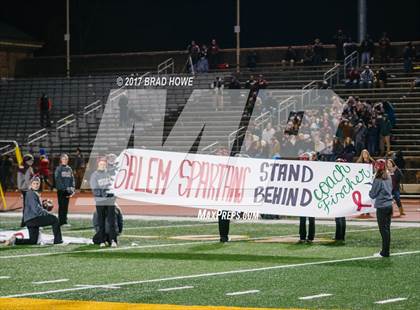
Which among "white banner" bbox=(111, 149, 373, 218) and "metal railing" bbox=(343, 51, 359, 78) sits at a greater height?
"metal railing" bbox=(343, 51, 359, 78)

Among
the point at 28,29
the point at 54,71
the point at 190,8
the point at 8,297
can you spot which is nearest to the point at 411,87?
the point at 190,8

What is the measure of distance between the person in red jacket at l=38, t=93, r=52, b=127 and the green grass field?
71.7ft

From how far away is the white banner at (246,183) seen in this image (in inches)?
832

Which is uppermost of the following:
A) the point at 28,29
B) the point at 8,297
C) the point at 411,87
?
the point at 28,29

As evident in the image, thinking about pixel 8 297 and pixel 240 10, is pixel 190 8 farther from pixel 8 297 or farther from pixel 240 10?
pixel 8 297

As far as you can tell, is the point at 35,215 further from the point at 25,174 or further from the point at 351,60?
the point at 351,60

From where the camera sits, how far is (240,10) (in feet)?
161

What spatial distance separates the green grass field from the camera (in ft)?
41.9

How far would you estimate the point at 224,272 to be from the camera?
15.3 metres

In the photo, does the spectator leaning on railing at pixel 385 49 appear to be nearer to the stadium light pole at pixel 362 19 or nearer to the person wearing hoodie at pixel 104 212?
the stadium light pole at pixel 362 19

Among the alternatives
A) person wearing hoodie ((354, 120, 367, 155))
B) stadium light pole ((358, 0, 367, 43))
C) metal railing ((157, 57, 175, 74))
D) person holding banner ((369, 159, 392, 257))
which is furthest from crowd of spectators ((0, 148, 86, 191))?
person holding banner ((369, 159, 392, 257))

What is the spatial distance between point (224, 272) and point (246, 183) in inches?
279

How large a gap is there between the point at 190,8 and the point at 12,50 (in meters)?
8.37

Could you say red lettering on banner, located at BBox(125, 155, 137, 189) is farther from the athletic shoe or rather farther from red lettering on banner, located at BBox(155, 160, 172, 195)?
the athletic shoe
